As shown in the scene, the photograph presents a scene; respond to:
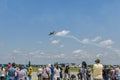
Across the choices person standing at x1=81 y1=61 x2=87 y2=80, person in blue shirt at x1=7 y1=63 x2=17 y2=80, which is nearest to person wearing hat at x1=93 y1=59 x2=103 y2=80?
person in blue shirt at x1=7 y1=63 x2=17 y2=80

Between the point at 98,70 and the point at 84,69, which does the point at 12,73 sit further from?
the point at 84,69

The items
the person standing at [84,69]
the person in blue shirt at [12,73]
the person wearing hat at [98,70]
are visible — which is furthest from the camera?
the person standing at [84,69]

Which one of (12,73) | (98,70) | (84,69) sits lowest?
(98,70)

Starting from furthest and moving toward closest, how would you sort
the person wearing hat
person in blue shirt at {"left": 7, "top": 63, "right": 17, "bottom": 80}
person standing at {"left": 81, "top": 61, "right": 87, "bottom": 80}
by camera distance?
person standing at {"left": 81, "top": 61, "right": 87, "bottom": 80}
person in blue shirt at {"left": 7, "top": 63, "right": 17, "bottom": 80}
the person wearing hat

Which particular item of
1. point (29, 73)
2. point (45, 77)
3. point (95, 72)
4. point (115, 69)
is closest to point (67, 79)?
point (29, 73)

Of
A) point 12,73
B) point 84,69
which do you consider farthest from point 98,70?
point 84,69

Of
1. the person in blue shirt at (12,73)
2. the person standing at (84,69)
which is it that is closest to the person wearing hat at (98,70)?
the person in blue shirt at (12,73)

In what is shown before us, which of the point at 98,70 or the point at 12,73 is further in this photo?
the point at 12,73

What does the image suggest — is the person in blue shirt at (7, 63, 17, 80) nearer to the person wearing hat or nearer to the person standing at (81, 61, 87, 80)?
the person wearing hat

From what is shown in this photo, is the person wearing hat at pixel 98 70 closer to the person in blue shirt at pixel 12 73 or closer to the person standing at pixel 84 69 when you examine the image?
the person in blue shirt at pixel 12 73

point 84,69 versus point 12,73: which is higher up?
point 84,69

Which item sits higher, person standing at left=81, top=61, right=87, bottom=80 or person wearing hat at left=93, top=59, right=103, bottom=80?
person standing at left=81, top=61, right=87, bottom=80

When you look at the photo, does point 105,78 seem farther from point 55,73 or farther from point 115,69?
point 55,73

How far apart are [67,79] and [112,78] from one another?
7.35 m
